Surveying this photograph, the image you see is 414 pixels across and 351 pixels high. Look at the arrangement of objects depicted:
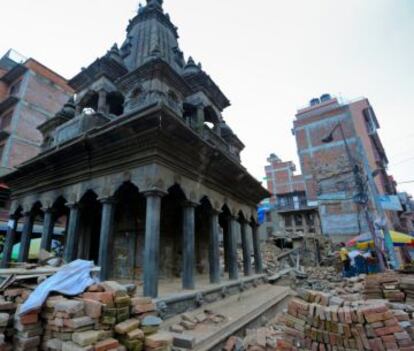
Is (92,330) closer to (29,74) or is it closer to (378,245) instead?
(378,245)

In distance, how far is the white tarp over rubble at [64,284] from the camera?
3.64m

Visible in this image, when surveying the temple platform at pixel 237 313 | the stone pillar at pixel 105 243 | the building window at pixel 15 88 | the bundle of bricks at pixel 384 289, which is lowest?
the temple platform at pixel 237 313

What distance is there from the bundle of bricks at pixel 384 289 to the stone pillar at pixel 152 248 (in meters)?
6.66

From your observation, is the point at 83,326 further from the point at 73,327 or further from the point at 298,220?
the point at 298,220

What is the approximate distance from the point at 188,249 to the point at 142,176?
8.07 feet

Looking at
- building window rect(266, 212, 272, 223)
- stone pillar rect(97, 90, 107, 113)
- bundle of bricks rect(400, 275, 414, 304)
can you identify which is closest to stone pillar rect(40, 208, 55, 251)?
stone pillar rect(97, 90, 107, 113)

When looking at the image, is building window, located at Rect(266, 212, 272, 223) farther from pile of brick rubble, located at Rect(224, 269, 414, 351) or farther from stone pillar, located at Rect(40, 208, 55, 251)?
stone pillar, located at Rect(40, 208, 55, 251)

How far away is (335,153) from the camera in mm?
28219

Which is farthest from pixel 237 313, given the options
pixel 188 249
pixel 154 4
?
pixel 154 4

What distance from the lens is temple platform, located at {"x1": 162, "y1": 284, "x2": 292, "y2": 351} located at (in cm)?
461

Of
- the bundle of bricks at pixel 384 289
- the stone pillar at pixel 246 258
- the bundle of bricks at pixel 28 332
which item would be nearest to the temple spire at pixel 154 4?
the stone pillar at pixel 246 258

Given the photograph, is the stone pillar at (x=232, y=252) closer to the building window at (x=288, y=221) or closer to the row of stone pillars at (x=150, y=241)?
the row of stone pillars at (x=150, y=241)

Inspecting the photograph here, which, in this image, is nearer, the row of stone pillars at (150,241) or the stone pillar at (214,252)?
the row of stone pillars at (150,241)

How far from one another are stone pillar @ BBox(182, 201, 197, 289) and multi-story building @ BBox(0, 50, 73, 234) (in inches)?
678
